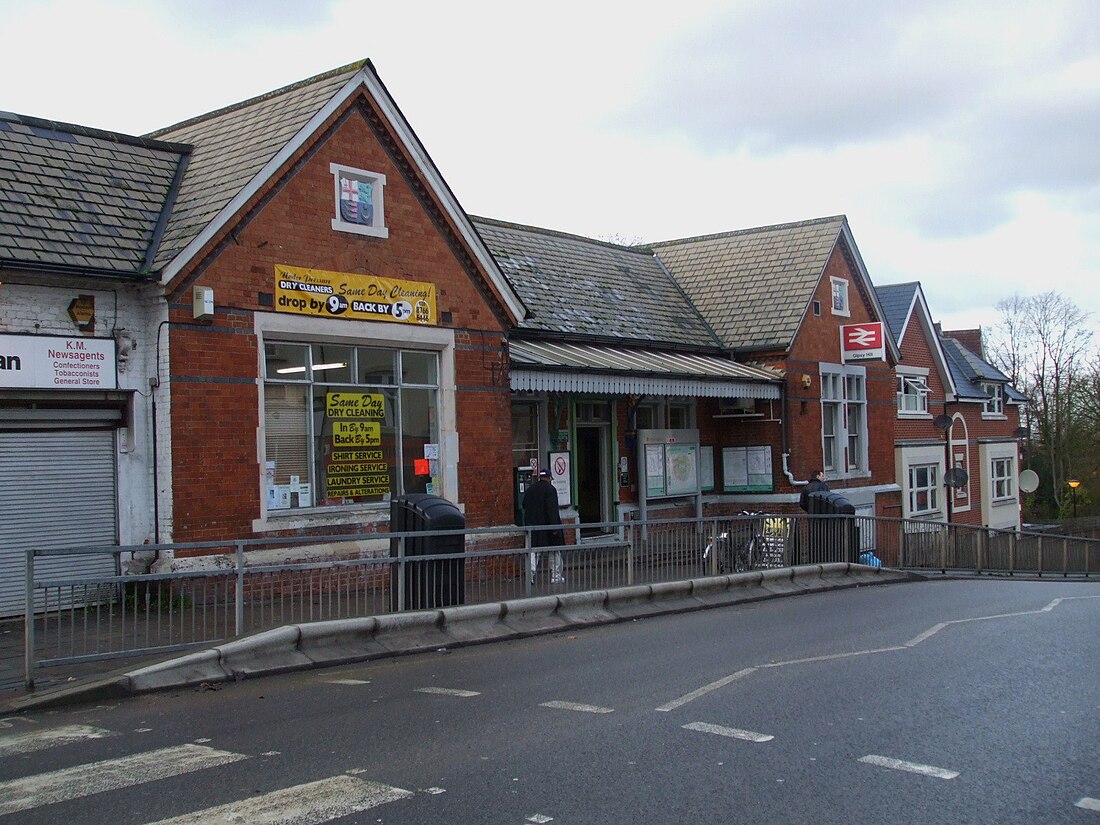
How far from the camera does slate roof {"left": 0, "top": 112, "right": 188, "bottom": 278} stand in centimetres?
1254

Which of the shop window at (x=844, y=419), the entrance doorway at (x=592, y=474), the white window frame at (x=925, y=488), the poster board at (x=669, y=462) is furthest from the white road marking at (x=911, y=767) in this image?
the white window frame at (x=925, y=488)

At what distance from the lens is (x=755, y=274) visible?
87.4 ft

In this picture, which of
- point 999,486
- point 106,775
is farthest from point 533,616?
point 999,486

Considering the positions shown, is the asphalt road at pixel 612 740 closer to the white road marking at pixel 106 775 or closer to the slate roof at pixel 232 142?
the white road marking at pixel 106 775

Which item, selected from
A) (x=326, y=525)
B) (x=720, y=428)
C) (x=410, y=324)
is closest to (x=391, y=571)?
(x=326, y=525)

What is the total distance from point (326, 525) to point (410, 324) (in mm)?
3264

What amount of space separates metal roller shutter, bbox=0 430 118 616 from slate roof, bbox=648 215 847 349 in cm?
1532

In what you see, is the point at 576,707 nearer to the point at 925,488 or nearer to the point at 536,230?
the point at 536,230

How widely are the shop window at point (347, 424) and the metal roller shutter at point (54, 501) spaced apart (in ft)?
6.69

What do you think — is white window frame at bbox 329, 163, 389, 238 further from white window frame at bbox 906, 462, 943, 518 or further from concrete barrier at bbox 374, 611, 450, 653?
white window frame at bbox 906, 462, 943, 518

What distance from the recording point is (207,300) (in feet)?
43.9

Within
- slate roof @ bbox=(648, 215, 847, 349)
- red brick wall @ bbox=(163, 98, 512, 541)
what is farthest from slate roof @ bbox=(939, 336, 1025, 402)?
red brick wall @ bbox=(163, 98, 512, 541)

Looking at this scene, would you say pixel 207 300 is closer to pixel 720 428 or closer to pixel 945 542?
pixel 720 428

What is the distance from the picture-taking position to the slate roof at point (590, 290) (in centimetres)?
2134
